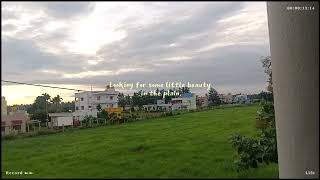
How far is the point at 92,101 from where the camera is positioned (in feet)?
5.25

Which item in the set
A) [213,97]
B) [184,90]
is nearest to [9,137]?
[184,90]

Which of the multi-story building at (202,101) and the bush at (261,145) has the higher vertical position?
the multi-story building at (202,101)

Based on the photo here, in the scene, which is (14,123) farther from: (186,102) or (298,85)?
(298,85)

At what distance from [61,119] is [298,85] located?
105cm

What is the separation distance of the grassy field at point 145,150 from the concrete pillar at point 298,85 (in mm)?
321

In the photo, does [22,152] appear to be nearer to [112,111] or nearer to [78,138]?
[78,138]

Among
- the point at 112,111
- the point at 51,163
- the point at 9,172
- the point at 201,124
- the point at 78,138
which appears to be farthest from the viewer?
the point at 201,124

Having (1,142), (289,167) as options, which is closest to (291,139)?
(289,167)

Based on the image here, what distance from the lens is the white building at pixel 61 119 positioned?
1499 millimetres

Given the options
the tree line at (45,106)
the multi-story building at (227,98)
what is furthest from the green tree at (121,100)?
the multi-story building at (227,98)

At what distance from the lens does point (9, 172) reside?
1125 millimetres

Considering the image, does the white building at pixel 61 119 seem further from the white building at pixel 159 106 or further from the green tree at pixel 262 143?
the green tree at pixel 262 143

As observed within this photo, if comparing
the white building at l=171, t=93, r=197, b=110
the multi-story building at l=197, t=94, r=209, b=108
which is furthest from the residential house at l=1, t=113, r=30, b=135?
the multi-story building at l=197, t=94, r=209, b=108

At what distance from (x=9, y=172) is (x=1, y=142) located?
5.0 inches
